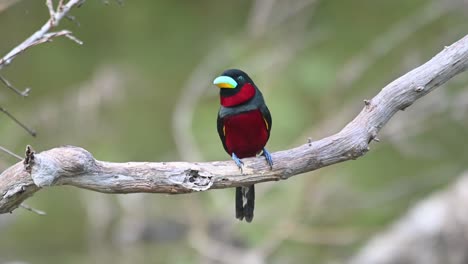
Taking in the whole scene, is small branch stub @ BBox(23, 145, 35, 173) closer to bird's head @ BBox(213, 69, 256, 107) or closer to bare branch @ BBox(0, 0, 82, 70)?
bare branch @ BBox(0, 0, 82, 70)

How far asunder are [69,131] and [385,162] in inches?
120

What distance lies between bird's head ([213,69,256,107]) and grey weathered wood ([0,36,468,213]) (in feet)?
1.43

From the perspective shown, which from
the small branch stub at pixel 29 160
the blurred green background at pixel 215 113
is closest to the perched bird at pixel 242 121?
the small branch stub at pixel 29 160

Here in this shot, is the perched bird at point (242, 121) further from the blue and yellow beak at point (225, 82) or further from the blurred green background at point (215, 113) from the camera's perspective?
the blurred green background at point (215, 113)

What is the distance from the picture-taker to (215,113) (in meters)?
7.14

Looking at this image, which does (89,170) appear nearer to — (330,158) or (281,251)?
(330,158)

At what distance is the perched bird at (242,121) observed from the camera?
10.6 feet

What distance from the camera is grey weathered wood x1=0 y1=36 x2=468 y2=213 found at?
249 centimetres

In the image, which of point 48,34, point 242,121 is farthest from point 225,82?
point 48,34

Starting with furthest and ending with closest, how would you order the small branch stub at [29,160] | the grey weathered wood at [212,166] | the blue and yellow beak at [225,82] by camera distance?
the blue and yellow beak at [225,82], the grey weathered wood at [212,166], the small branch stub at [29,160]

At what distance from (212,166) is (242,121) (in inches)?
24.4

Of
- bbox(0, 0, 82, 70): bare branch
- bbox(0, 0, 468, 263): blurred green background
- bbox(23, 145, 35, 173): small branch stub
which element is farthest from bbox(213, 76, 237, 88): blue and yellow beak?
bbox(0, 0, 468, 263): blurred green background

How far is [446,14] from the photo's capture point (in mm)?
7273

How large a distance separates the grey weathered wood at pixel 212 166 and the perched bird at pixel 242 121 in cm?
44
